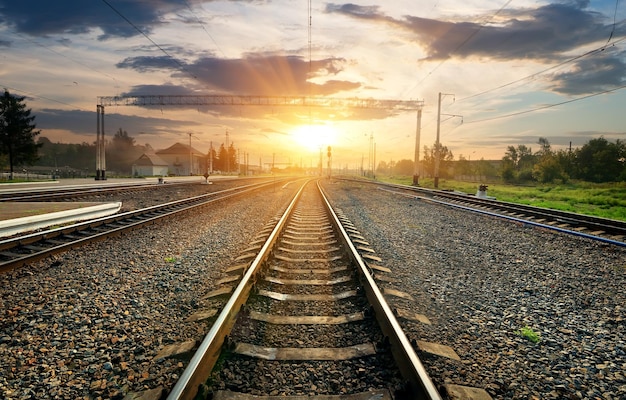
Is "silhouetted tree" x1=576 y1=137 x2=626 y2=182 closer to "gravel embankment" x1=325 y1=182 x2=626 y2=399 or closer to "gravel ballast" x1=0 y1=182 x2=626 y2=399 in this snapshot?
"gravel embankment" x1=325 y1=182 x2=626 y2=399

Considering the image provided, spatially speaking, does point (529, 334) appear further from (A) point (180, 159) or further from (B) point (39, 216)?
(A) point (180, 159)

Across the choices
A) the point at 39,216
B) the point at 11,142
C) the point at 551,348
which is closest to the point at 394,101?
the point at 39,216

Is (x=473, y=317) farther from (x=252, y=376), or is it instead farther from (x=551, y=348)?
(x=252, y=376)

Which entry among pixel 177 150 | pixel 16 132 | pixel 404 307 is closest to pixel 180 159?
pixel 177 150

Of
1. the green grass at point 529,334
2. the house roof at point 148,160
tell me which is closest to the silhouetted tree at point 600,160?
the green grass at point 529,334

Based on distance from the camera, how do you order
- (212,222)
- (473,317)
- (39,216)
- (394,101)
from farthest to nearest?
(394,101) < (212,222) < (39,216) < (473,317)

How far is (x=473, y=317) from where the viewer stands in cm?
421

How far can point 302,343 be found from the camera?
10.9 feet

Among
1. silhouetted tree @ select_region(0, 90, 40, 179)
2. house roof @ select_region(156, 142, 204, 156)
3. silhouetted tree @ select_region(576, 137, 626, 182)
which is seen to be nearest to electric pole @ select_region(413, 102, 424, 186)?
silhouetted tree @ select_region(576, 137, 626, 182)

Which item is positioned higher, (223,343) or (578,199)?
(578,199)

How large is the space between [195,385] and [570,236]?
10.8 m

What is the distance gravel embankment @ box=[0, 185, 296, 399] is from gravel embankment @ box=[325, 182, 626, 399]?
2473mm

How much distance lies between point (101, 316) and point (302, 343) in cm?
235

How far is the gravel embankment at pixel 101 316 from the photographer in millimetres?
2816
